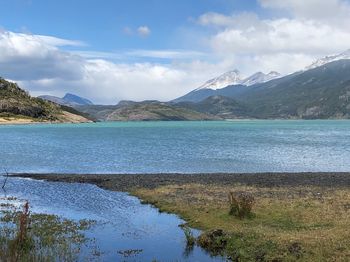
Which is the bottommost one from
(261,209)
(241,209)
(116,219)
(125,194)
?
(125,194)

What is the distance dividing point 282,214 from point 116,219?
1708 centimetres

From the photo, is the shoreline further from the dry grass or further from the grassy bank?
the dry grass

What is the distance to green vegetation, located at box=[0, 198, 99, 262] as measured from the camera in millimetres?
27156

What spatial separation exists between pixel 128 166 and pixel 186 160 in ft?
61.6

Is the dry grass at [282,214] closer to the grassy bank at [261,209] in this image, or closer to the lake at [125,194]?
the grassy bank at [261,209]

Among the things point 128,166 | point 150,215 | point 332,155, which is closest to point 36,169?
point 128,166

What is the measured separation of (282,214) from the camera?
141 ft

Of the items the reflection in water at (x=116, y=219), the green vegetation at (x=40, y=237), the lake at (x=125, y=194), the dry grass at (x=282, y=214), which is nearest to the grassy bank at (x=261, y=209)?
the dry grass at (x=282, y=214)

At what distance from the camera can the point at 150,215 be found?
46.7 meters

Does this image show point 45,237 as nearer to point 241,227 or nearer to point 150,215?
point 150,215

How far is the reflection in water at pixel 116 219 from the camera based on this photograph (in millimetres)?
32375

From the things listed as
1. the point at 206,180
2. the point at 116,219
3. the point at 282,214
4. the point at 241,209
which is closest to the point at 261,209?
the point at 282,214

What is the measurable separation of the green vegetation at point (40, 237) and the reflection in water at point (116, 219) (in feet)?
4.70

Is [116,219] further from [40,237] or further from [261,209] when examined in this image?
[261,209]
